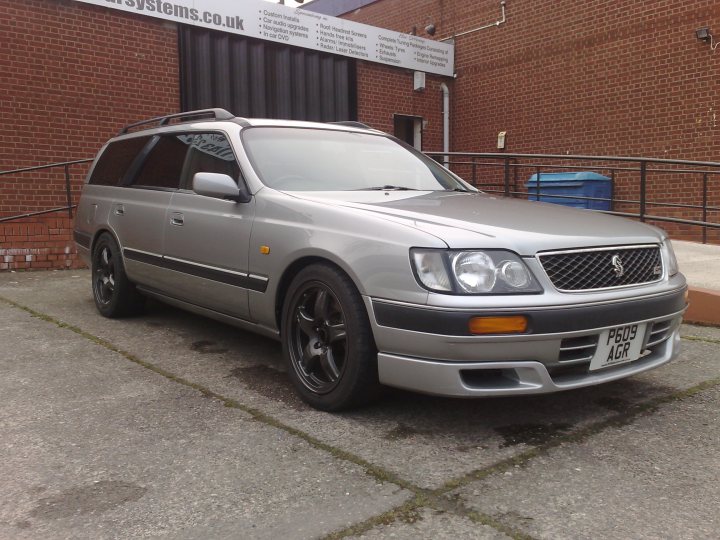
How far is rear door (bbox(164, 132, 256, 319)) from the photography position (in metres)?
3.79

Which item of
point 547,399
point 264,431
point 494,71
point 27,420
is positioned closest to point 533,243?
point 547,399

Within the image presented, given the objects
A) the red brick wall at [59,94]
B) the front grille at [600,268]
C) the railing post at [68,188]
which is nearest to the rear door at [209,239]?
the front grille at [600,268]

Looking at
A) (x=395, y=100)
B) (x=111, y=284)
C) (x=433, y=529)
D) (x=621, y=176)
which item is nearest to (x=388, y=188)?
(x=433, y=529)

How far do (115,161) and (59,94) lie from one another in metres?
4.08

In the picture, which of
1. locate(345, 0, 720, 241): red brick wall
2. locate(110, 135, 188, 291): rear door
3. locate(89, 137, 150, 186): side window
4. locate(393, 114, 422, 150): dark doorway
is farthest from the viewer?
locate(393, 114, 422, 150): dark doorway

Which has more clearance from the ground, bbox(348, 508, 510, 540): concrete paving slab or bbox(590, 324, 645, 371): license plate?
bbox(590, 324, 645, 371): license plate

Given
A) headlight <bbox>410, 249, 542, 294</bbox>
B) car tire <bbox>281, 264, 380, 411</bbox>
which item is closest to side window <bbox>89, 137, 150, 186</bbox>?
car tire <bbox>281, 264, 380, 411</bbox>

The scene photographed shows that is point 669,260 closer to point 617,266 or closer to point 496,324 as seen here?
point 617,266

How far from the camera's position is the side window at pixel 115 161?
5.32m

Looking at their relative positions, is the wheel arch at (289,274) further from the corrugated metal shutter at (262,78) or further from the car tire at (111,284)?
the corrugated metal shutter at (262,78)

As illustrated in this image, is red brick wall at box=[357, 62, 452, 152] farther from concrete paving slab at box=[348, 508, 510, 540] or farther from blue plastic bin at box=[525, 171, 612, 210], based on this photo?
concrete paving slab at box=[348, 508, 510, 540]

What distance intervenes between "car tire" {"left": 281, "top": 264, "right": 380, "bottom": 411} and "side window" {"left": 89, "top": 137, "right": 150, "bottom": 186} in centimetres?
257

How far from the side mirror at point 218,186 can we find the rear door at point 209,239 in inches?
2.6

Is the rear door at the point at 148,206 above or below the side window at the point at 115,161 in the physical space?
below
